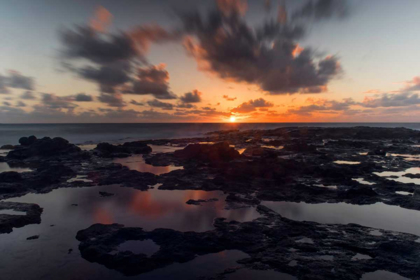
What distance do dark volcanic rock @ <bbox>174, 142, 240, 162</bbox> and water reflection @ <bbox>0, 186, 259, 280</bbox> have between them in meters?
14.3

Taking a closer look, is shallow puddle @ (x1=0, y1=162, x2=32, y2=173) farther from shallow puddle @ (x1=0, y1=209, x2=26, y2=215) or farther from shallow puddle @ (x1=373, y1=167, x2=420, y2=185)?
shallow puddle @ (x1=373, y1=167, x2=420, y2=185)

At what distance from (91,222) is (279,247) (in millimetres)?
10278

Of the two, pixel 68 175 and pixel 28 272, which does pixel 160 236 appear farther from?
pixel 68 175

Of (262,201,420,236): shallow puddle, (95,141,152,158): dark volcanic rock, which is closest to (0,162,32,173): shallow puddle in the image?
(95,141,152,158): dark volcanic rock

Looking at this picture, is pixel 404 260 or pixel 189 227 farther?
pixel 189 227

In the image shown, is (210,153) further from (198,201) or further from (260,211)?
(260,211)

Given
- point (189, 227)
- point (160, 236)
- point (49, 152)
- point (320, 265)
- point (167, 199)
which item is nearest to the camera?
point (320, 265)

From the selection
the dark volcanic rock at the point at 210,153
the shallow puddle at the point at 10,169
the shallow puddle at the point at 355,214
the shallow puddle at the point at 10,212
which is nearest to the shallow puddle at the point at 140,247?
the shallow puddle at the point at 355,214

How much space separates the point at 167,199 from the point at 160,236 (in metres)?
6.40

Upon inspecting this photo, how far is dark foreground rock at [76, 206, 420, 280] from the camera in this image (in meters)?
9.12

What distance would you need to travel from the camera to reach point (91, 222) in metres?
13.6

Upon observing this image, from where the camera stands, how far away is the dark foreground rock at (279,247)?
9125 mm

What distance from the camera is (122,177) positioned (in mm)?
24453

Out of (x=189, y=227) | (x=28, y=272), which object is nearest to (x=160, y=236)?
(x=189, y=227)
